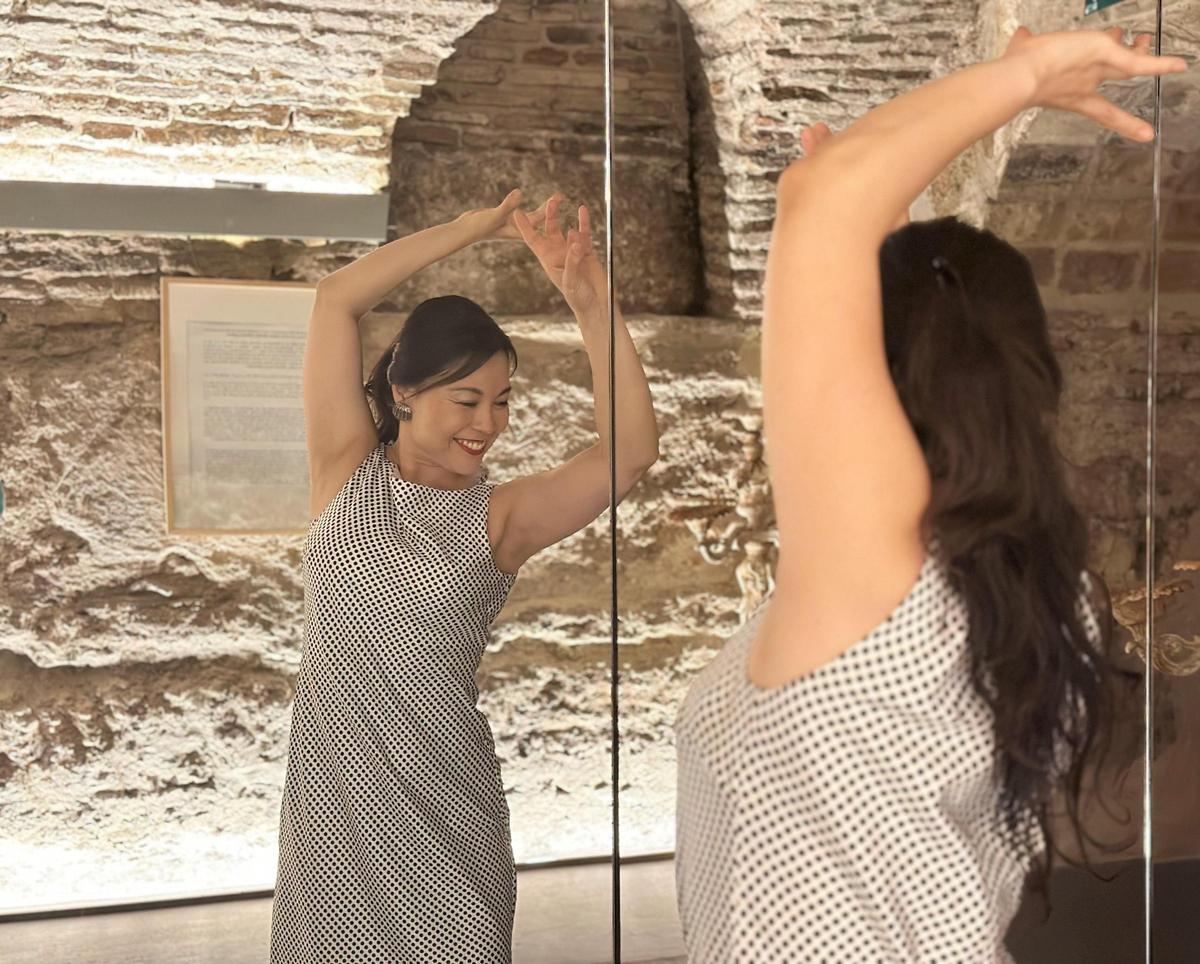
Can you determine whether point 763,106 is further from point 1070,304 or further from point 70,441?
point 70,441

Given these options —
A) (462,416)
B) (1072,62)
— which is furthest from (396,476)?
(1072,62)

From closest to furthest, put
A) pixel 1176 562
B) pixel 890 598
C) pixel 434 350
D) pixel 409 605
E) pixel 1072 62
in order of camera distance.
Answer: pixel 890 598 → pixel 1072 62 → pixel 409 605 → pixel 434 350 → pixel 1176 562

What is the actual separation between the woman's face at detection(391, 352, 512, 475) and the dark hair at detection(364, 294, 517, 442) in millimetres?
14

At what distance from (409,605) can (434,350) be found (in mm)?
347

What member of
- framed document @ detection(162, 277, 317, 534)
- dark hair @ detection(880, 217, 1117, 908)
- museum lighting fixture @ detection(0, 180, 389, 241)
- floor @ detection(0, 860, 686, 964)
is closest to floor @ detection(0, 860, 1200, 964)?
floor @ detection(0, 860, 686, 964)

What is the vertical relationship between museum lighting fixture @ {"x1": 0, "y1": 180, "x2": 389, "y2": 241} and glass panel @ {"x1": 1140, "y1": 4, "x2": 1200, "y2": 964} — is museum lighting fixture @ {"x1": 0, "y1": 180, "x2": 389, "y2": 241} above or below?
above

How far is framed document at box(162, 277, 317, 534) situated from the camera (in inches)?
67.2

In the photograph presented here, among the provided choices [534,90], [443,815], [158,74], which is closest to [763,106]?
[534,90]

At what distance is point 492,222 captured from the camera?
1740 mm

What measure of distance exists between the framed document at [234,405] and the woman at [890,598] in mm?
784

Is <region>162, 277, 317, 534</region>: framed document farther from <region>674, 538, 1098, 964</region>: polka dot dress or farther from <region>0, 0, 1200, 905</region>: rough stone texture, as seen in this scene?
<region>674, 538, 1098, 964</region>: polka dot dress

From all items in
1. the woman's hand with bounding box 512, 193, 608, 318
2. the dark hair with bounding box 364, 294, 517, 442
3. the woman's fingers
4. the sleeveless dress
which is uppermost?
the woman's fingers

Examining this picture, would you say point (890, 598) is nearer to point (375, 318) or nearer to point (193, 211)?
point (375, 318)

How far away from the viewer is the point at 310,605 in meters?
1.67
